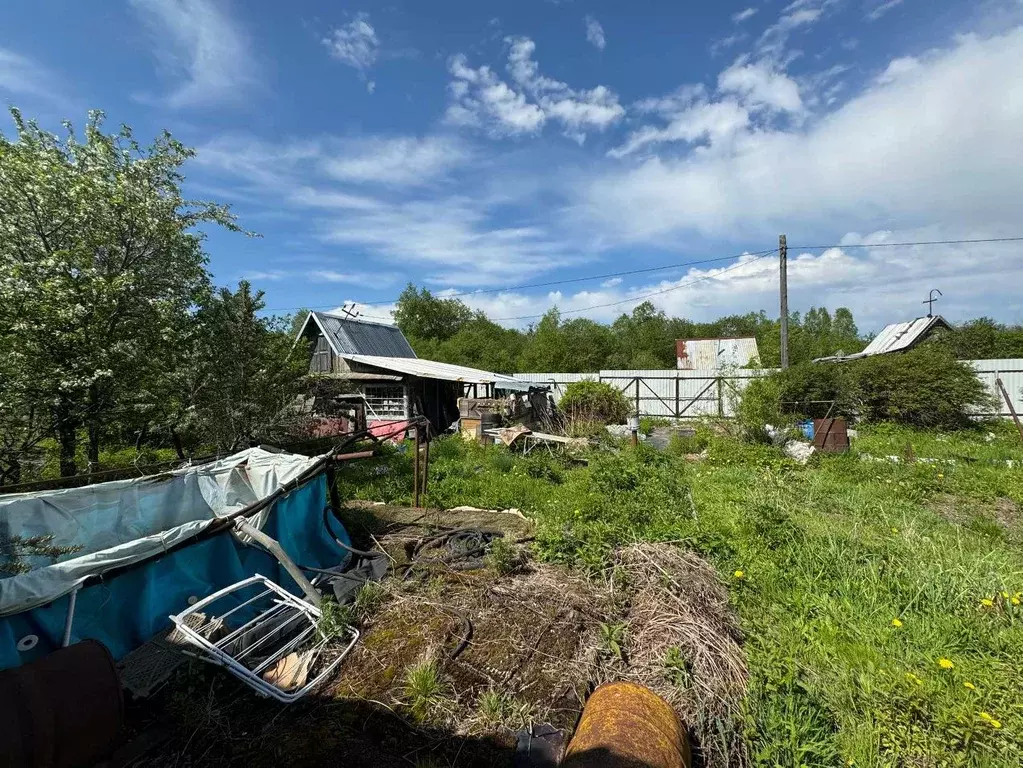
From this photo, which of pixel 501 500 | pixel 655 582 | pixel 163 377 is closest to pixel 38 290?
pixel 163 377

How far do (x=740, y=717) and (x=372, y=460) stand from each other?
365 inches

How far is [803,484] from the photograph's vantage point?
729cm

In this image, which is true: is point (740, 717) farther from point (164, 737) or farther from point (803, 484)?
point (803, 484)

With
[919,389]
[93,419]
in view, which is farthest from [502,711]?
[919,389]

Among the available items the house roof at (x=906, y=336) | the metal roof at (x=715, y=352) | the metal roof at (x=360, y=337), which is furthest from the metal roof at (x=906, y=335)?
the metal roof at (x=360, y=337)

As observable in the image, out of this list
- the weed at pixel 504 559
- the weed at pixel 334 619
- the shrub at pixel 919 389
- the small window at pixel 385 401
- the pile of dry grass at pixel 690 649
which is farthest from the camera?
the small window at pixel 385 401

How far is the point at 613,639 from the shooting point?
3271 millimetres

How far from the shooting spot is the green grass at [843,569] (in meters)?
2.40

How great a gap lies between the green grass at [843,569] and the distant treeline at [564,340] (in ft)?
86.1

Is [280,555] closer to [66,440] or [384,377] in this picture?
[66,440]

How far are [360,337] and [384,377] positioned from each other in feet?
11.8

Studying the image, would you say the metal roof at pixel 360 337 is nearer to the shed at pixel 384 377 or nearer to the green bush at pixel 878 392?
the shed at pixel 384 377

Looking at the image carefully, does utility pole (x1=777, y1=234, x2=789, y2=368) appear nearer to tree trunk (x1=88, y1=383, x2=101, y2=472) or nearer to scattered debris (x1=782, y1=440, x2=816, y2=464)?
scattered debris (x1=782, y1=440, x2=816, y2=464)

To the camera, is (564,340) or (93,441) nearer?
(93,441)
